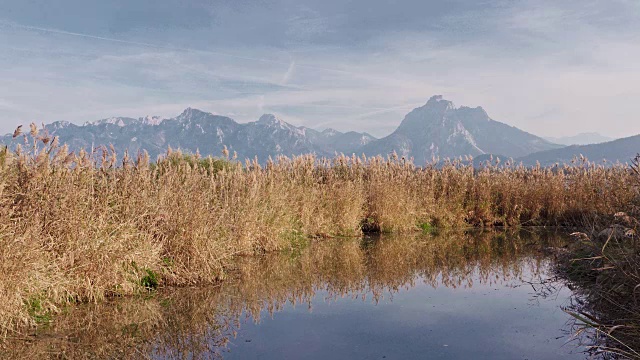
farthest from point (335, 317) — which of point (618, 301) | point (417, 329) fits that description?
point (618, 301)

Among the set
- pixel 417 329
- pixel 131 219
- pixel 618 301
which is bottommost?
pixel 417 329

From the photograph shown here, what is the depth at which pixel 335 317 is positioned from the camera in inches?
282

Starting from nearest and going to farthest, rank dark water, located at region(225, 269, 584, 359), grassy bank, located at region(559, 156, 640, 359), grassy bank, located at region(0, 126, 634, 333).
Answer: grassy bank, located at region(559, 156, 640, 359) < dark water, located at region(225, 269, 584, 359) < grassy bank, located at region(0, 126, 634, 333)

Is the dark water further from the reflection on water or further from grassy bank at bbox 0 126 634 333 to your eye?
grassy bank at bbox 0 126 634 333

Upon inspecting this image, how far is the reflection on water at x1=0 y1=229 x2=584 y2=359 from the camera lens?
5.76m

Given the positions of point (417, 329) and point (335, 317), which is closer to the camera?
point (417, 329)

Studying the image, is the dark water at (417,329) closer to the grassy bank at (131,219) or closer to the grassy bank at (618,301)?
the grassy bank at (618,301)

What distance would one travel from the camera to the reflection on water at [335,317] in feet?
18.9

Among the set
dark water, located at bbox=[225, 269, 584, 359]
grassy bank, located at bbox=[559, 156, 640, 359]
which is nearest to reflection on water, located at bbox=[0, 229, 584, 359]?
dark water, located at bbox=[225, 269, 584, 359]

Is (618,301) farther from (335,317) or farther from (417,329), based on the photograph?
(335,317)

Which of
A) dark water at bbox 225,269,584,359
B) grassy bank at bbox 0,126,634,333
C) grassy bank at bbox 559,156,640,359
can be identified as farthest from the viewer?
grassy bank at bbox 0,126,634,333

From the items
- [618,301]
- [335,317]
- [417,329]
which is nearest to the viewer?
[618,301]

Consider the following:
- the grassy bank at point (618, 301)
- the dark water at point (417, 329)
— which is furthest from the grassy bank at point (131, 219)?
the dark water at point (417, 329)

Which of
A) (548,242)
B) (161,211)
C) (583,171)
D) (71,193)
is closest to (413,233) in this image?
(548,242)
